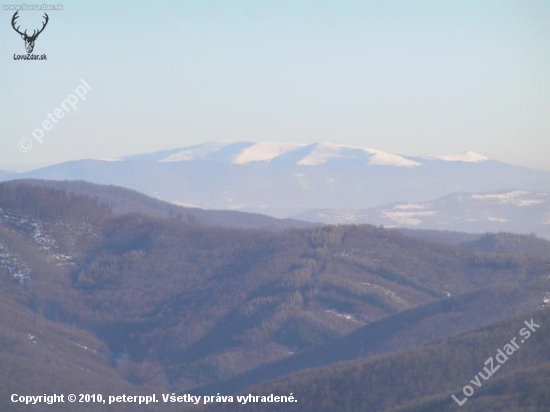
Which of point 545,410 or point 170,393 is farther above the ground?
point 545,410

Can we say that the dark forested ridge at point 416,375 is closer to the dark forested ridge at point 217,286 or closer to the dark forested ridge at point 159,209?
the dark forested ridge at point 217,286

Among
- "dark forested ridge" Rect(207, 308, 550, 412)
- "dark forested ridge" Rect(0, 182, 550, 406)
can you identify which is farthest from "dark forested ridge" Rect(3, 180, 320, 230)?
"dark forested ridge" Rect(207, 308, 550, 412)

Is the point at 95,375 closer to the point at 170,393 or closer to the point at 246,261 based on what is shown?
the point at 170,393

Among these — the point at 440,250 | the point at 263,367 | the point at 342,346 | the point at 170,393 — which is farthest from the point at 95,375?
the point at 440,250

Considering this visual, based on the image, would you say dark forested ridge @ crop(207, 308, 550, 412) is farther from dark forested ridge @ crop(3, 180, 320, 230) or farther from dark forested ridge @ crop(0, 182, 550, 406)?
dark forested ridge @ crop(3, 180, 320, 230)

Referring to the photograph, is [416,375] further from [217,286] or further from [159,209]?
[159,209]

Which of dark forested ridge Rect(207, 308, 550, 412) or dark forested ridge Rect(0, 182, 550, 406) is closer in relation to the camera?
dark forested ridge Rect(207, 308, 550, 412)

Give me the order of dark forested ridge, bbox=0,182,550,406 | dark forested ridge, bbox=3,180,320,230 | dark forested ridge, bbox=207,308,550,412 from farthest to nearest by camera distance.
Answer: dark forested ridge, bbox=3,180,320,230 → dark forested ridge, bbox=0,182,550,406 → dark forested ridge, bbox=207,308,550,412

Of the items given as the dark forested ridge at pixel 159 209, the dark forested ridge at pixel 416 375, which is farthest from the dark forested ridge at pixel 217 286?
the dark forested ridge at pixel 159 209
